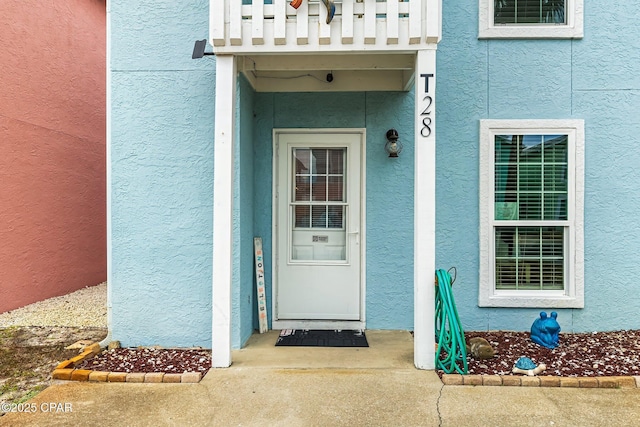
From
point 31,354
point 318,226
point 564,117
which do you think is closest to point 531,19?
point 564,117

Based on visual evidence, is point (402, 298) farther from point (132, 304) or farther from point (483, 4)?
point (483, 4)

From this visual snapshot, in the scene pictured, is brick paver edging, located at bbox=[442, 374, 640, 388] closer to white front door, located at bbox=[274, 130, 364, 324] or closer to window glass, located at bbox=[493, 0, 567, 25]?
white front door, located at bbox=[274, 130, 364, 324]

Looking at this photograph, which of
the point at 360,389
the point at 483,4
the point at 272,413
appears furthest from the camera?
Answer: the point at 483,4

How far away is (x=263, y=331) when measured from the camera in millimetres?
4492

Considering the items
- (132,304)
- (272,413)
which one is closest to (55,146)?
(132,304)

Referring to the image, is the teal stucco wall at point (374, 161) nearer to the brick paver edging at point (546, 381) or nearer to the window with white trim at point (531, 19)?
the window with white trim at point (531, 19)

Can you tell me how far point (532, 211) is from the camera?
14.4 ft

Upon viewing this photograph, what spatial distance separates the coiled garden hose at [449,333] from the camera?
3.40 metres

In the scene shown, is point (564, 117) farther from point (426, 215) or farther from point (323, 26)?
point (323, 26)

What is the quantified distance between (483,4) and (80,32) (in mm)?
6022

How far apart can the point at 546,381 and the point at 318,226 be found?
2.65 metres

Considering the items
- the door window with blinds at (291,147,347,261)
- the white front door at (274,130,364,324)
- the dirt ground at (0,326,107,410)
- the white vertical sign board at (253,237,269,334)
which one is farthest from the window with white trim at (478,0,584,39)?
the dirt ground at (0,326,107,410)

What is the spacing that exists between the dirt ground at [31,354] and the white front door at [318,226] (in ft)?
7.14

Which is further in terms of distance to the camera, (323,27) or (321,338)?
(321,338)
